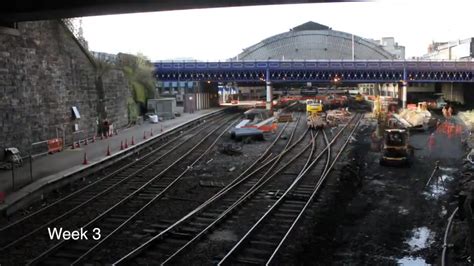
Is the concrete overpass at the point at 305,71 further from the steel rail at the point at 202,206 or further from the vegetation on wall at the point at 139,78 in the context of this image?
the steel rail at the point at 202,206

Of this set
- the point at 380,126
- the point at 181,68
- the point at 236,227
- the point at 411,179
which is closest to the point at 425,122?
the point at 380,126

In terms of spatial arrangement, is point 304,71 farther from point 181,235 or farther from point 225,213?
point 181,235

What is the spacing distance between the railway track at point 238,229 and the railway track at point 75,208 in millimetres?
2912

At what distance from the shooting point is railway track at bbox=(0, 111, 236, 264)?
11547 millimetres

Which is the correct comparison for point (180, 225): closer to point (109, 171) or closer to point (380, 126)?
point (109, 171)

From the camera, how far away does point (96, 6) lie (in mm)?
16219

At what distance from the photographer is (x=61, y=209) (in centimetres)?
1501

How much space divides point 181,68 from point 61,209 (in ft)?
169

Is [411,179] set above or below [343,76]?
below

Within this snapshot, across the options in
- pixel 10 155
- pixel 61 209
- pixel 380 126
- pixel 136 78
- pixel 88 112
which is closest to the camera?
pixel 61 209

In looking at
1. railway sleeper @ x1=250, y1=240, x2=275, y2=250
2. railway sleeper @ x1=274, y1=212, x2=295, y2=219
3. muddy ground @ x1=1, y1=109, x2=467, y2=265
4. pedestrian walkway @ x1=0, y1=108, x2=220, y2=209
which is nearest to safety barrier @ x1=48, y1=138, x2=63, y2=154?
pedestrian walkway @ x1=0, y1=108, x2=220, y2=209

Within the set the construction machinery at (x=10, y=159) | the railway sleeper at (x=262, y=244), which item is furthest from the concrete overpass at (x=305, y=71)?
the railway sleeper at (x=262, y=244)

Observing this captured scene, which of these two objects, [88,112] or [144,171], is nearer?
[144,171]

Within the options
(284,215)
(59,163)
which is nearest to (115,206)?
(284,215)
